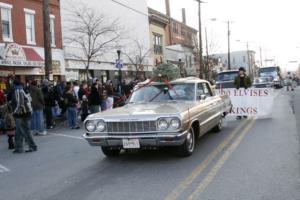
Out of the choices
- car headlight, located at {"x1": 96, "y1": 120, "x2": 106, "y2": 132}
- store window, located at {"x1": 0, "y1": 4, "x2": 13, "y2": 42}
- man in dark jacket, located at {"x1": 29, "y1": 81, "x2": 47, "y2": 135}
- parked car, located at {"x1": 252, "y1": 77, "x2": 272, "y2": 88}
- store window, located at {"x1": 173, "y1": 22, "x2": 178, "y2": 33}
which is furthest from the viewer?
store window, located at {"x1": 173, "y1": 22, "x2": 178, "y2": 33}

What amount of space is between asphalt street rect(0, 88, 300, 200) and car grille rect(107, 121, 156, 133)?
63cm

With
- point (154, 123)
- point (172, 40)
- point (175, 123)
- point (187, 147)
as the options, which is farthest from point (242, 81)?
point (172, 40)

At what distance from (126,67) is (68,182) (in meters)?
31.6

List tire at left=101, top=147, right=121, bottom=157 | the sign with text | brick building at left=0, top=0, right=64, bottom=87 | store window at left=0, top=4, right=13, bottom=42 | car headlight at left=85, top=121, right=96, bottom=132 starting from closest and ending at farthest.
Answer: car headlight at left=85, top=121, right=96, bottom=132, tire at left=101, top=147, right=121, bottom=157, the sign with text, brick building at left=0, top=0, right=64, bottom=87, store window at left=0, top=4, right=13, bottom=42

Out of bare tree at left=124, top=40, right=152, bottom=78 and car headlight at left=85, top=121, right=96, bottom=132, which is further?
bare tree at left=124, top=40, right=152, bottom=78

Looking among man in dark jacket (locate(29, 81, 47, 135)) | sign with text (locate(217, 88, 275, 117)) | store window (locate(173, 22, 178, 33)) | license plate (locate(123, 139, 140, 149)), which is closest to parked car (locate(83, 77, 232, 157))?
license plate (locate(123, 139, 140, 149))

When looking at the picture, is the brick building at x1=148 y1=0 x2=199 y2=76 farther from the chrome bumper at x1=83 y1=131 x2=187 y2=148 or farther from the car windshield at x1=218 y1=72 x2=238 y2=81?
the chrome bumper at x1=83 y1=131 x2=187 y2=148

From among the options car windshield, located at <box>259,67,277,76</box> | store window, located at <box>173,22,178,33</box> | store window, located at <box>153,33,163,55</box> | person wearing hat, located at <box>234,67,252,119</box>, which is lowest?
person wearing hat, located at <box>234,67,252,119</box>

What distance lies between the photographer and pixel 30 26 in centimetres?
2503

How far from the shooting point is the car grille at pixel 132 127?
800 cm

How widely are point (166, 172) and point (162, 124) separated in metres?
0.96

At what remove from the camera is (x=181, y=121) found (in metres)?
8.02

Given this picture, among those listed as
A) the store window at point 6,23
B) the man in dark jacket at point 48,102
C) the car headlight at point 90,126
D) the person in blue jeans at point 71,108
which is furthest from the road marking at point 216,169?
the store window at point 6,23

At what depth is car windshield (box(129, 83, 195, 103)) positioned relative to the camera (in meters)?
9.62
